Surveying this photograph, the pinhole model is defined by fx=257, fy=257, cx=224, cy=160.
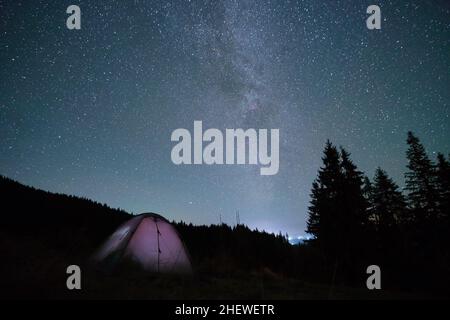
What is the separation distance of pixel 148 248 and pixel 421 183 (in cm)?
2595

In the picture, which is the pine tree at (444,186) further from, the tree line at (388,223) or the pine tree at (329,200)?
the pine tree at (329,200)

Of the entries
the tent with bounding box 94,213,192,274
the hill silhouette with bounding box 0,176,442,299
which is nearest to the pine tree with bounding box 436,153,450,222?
the hill silhouette with bounding box 0,176,442,299

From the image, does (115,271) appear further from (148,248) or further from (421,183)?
(421,183)

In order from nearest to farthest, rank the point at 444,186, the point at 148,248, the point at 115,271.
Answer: the point at 115,271 < the point at 148,248 < the point at 444,186

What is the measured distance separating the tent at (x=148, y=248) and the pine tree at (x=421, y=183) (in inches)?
958

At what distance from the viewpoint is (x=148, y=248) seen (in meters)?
8.48

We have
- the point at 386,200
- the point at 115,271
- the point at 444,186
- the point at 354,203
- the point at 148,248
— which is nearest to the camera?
the point at 115,271

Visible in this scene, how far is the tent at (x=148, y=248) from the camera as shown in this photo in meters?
8.13

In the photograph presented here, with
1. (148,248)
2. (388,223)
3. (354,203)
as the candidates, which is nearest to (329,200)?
(354,203)

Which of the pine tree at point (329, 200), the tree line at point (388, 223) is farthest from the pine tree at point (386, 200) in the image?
the pine tree at point (329, 200)
